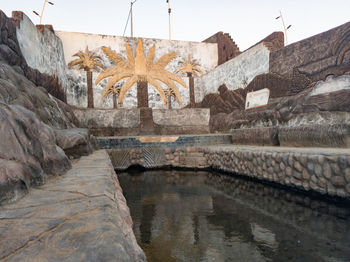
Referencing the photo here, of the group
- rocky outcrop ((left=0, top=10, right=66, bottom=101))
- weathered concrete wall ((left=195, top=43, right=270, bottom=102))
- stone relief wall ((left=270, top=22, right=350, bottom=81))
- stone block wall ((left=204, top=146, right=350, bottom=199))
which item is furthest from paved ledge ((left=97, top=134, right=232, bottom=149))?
weathered concrete wall ((left=195, top=43, right=270, bottom=102))

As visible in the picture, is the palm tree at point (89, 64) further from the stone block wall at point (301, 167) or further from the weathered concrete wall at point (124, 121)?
the stone block wall at point (301, 167)

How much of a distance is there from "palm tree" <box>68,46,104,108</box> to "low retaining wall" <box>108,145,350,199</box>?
268 inches

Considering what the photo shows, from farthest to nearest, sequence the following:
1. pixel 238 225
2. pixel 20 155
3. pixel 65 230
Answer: pixel 238 225, pixel 20 155, pixel 65 230

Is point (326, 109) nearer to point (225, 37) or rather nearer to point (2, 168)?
point (2, 168)

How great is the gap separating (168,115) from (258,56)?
439 centimetres

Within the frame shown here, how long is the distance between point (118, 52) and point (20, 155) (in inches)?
500

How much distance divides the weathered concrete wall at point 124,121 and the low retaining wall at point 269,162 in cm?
286

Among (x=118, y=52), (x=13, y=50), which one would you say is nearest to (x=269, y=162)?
(x=13, y=50)

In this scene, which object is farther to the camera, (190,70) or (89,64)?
(190,70)

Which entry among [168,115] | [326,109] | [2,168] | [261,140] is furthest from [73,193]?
[168,115]

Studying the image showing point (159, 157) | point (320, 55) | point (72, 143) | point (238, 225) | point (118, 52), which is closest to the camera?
point (238, 225)

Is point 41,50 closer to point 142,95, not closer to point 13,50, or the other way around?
point 13,50

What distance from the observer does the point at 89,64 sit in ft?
40.2

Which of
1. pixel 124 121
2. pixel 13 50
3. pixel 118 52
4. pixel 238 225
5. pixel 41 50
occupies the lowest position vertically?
pixel 238 225
